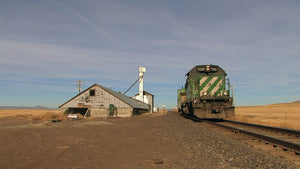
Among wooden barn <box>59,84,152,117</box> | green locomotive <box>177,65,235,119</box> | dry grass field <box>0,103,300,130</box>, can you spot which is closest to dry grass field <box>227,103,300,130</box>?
dry grass field <box>0,103,300,130</box>

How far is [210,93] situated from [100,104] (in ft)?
63.6

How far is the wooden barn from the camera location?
31344mm

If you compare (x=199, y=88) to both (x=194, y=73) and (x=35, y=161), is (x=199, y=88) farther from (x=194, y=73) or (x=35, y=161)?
(x=35, y=161)

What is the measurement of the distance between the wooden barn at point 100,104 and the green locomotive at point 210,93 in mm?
14991

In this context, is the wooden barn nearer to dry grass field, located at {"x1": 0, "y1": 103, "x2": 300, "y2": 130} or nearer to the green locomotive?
dry grass field, located at {"x1": 0, "y1": 103, "x2": 300, "y2": 130}

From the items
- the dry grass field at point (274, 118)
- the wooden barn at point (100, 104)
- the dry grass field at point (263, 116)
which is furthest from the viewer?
the wooden barn at point (100, 104)

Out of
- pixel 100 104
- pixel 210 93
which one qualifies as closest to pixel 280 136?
pixel 210 93

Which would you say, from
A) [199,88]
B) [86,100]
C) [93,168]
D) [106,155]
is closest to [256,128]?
[199,88]

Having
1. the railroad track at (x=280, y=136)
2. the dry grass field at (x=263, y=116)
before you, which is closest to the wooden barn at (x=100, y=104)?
the dry grass field at (x=263, y=116)

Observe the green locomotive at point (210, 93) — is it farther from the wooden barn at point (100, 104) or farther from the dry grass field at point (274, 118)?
the wooden barn at point (100, 104)

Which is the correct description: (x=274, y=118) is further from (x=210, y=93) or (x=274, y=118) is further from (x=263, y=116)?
(x=210, y=93)

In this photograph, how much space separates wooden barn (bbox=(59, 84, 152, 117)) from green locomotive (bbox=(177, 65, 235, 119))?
590 inches

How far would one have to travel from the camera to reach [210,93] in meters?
17.2

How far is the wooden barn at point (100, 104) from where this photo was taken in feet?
103
